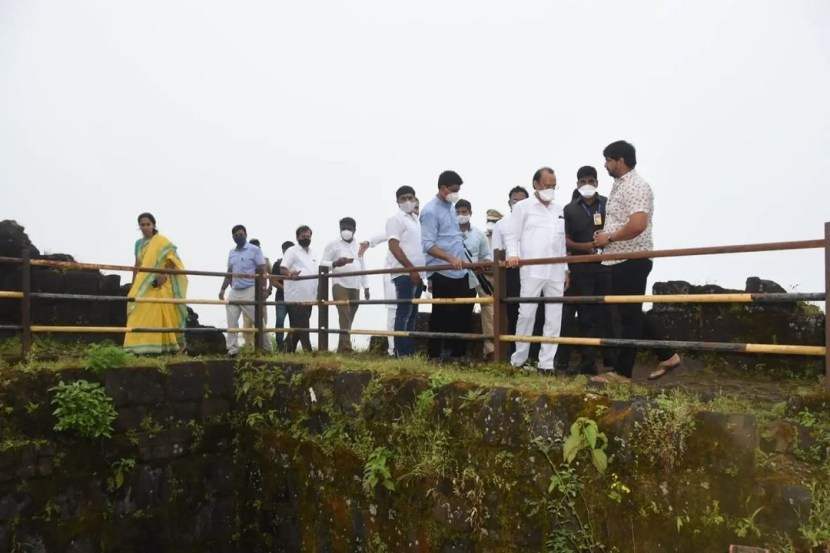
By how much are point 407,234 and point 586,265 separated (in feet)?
6.77

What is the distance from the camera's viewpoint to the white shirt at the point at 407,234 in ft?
23.3

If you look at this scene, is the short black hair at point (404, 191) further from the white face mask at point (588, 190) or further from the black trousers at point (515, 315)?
the white face mask at point (588, 190)

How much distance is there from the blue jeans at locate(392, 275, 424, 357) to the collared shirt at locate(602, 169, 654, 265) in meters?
2.31

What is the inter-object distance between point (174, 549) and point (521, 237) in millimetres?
4047

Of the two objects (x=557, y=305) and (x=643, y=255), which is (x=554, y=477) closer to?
(x=643, y=255)

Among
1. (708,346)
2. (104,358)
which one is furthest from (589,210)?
(104,358)

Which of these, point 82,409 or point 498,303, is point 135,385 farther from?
point 498,303

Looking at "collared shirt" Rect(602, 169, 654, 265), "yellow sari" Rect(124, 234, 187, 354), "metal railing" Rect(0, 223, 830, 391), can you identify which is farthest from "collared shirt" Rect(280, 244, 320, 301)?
"collared shirt" Rect(602, 169, 654, 265)

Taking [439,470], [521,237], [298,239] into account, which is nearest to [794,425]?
[439,470]

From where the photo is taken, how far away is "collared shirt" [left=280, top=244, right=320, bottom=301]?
367 inches

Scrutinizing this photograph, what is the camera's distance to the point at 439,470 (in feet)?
14.9

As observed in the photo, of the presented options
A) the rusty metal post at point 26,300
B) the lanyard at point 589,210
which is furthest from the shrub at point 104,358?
the lanyard at point 589,210

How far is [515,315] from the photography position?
279 inches

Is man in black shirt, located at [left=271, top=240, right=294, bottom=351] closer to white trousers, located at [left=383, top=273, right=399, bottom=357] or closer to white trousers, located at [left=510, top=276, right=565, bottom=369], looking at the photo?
white trousers, located at [left=383, top=273, right=399, bottom=357]
